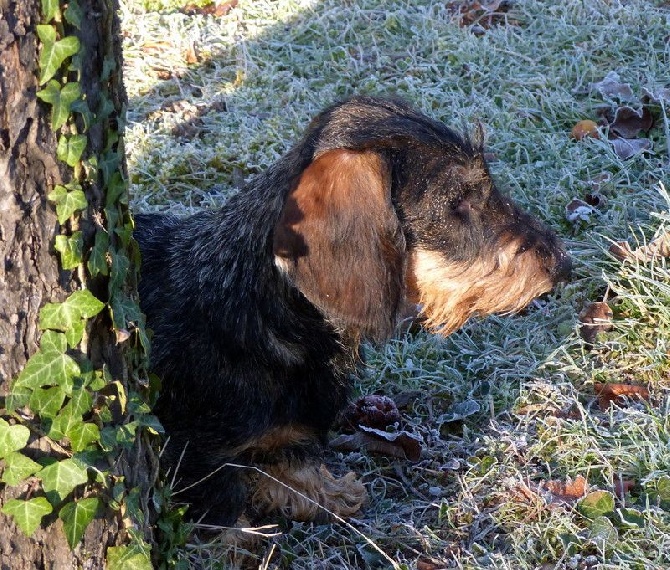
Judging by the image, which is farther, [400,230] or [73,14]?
[400,230]

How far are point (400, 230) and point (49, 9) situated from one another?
5.36 ft

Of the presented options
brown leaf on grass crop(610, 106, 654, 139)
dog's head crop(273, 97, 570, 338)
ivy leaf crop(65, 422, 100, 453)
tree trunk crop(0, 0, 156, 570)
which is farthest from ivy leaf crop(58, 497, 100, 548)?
brown leaf on grass crop(610, 106, 654, 139)

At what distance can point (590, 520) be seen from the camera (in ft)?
12.0

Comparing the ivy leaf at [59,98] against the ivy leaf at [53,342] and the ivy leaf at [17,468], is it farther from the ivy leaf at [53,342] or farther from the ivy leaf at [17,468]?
the ivy leaf at [17,468]

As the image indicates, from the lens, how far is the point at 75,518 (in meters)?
2.58

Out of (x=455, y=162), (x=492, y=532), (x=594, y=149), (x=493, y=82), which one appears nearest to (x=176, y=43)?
(x=493, y=82)

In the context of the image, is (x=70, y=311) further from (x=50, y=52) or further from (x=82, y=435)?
(x=50, y=52)

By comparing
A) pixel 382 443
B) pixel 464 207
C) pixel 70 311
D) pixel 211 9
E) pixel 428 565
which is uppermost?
pixel 70 311

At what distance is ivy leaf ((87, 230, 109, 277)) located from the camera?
2.54 meters

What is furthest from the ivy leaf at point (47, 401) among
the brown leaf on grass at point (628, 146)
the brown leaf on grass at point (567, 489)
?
the brown leaf on grass at point (628, 146)

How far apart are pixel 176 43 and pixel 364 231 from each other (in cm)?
534

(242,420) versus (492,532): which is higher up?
(242,420)

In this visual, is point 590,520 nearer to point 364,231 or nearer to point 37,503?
point 364,231

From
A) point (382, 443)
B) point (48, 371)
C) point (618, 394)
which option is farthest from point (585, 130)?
point (48, 371)
